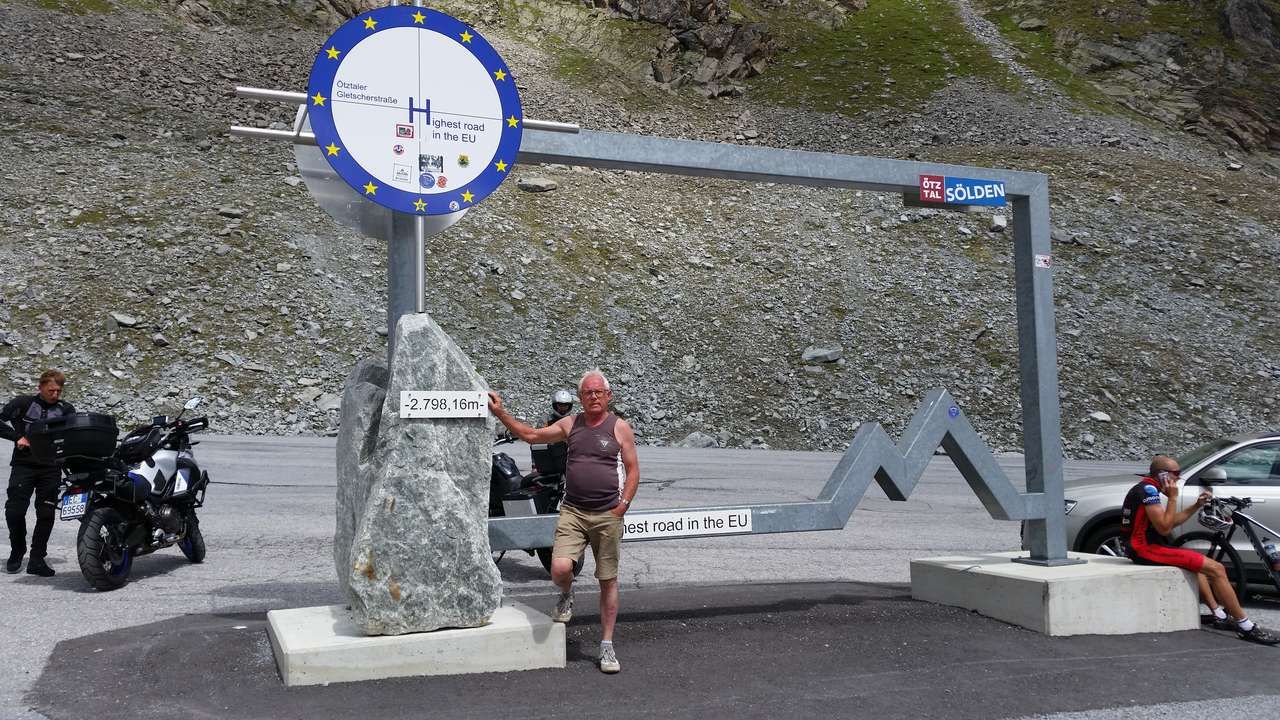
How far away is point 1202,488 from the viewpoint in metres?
8.42

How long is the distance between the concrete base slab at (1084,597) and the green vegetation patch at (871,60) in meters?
39.4

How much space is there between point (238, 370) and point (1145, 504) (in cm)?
1976

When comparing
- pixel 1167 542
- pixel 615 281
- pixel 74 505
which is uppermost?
pixel 615 281

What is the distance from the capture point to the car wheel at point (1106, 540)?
8.84 meters

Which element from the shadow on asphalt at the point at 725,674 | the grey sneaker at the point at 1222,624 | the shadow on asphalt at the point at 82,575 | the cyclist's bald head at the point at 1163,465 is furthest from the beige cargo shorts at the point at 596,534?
the shadow on asphalt at the point at 82,575

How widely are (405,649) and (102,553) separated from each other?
409 centimetres

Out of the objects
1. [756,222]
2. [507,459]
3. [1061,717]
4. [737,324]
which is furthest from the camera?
[756,222]

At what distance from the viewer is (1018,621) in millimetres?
7008

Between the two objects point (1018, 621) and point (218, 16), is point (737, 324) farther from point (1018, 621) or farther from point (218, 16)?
point (218, 16)

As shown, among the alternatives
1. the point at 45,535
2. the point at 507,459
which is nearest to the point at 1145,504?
the point at 507,459

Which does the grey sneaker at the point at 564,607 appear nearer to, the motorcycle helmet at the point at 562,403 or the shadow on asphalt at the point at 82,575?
the motorcycle helmet at the point at 562,403

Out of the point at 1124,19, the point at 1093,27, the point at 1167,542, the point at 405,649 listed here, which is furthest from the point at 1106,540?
the point at 1124,19

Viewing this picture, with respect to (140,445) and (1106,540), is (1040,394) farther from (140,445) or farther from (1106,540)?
(140,445)

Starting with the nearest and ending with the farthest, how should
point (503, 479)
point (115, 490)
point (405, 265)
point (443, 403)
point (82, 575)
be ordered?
1. point (443, 403)
2. point (405, 265)
3. point (115, 490)
4. point (82, 575)
5. point (503, 479)
